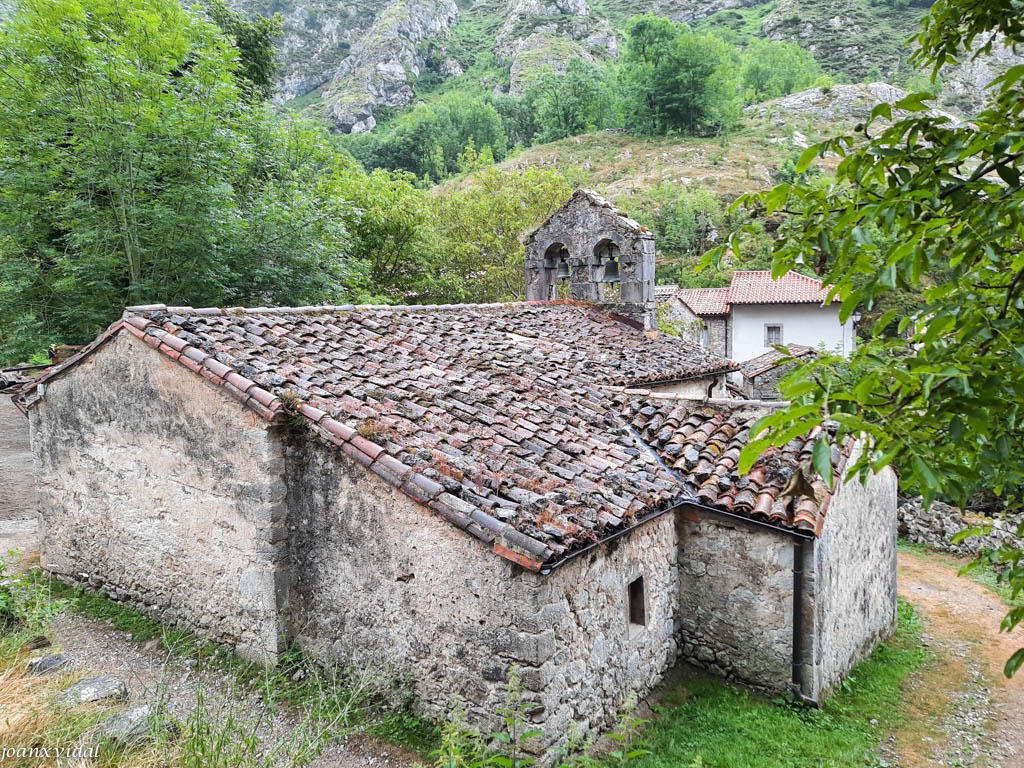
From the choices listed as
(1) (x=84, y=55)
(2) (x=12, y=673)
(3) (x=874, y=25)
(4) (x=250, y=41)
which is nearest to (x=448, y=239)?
(4) (x=250, y=41)

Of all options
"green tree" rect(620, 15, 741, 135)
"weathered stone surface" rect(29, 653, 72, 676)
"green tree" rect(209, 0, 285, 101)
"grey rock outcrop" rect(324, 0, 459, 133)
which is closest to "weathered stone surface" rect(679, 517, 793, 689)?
"weathered stone surface" rect(29, 653, 72, 676)

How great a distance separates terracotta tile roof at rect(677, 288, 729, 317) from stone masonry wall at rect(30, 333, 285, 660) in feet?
92.7

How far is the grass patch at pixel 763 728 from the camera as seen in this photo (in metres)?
5.88

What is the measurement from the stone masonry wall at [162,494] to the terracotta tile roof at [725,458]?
4.69m

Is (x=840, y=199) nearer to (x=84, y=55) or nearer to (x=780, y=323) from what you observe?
(x=84, y=55)

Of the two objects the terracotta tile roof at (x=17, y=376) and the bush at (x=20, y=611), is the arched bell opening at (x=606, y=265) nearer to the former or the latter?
the bush at (x=20, y=611)

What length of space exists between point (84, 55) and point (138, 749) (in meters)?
13.7

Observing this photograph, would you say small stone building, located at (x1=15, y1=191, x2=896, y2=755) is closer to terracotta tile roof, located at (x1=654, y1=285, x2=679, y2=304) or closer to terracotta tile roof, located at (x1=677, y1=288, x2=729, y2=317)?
terracotta tile roof, located at (x1=654, y1=285, x2=679, y2=304)

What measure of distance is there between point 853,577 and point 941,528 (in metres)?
10.7

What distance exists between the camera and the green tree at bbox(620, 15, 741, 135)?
204 ft

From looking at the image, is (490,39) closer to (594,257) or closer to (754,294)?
(754,294)

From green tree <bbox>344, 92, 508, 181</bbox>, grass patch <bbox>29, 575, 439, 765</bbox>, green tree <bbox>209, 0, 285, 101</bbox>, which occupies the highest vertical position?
green tree <bbox>344, 92, 508, 181</bbox>

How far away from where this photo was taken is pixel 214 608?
704cm

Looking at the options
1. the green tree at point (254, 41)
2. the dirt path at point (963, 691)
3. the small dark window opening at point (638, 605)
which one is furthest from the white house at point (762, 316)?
the small dark window opening at point (638, 605)
